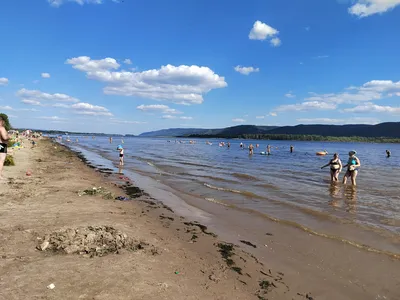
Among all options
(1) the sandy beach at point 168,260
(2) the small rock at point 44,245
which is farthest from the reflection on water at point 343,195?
(2) the small rock at point 44,245

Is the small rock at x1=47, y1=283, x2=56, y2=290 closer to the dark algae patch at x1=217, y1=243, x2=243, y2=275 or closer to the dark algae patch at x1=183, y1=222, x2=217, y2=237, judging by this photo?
the dark algae patch at x1=217, y1=243, x2=243, y2=275

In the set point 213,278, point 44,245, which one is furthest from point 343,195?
point 44,245

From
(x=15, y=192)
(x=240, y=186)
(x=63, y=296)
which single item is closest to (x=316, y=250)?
(x=63, y=296)

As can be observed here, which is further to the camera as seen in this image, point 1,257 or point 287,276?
point 287,276

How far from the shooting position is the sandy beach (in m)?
4.24

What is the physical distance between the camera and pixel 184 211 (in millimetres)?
10000

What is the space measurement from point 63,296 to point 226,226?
5.34 metres

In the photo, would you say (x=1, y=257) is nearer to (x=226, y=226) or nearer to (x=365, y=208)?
(x=226, y=226)

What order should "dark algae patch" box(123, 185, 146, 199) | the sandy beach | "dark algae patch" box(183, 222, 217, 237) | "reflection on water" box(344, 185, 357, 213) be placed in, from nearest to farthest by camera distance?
1. the sandy beach
2. "dark algae patch" box(183, 222, 217, 237)
3. "reflection on water" box(344, 185, 357, 213)
4. "dark algae patch" box(123, 185, 146, 199)

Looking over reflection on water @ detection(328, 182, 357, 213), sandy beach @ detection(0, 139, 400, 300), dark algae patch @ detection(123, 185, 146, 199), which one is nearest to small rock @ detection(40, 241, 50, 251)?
sandy beach @ detection(0, 139, 400, 300)

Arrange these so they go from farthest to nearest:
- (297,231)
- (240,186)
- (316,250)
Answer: (240,186) < (297,231) < (316,250)

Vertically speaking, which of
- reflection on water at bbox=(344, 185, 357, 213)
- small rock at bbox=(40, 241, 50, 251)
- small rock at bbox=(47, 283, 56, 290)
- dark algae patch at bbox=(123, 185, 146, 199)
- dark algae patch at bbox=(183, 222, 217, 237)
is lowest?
reflection on water at bbox=(344, 185, 357, 213)

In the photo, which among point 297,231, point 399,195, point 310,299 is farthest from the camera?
point 399,195

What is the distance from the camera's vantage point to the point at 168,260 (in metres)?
5.40
